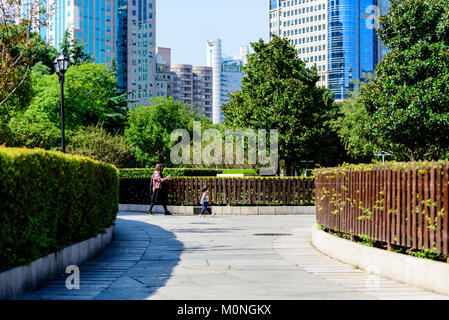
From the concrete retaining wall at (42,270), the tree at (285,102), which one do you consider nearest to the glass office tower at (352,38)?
the tree at (285,102)

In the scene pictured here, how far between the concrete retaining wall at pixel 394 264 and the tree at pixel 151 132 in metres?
57.5

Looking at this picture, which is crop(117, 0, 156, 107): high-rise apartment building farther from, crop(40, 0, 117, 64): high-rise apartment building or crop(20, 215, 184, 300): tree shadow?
crop(20, 215, 184, 300): tree shadow

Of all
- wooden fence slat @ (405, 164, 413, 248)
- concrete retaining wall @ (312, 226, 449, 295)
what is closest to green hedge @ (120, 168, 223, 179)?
concrete retaining wall @ (312, 226, 449, 295)

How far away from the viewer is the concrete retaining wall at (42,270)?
22.4 feet

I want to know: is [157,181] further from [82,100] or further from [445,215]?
[82,100]

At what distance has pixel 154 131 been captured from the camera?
6875 centimetres

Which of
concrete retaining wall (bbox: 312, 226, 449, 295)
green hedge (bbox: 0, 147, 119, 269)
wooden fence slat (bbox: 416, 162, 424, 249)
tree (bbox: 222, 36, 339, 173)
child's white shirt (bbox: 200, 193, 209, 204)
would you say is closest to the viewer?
green hedge (bbox: 0, 147, 119, 269)

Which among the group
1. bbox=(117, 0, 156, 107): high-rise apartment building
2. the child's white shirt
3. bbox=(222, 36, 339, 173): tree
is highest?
bbox=(117, 0, 156, 107): high-rise apartment building

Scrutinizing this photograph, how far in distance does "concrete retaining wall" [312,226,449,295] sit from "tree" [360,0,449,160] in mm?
24031

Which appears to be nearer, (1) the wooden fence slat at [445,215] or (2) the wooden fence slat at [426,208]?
(1) the wooden fence slat at [445,215]

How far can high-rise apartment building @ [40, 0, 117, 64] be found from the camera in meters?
172

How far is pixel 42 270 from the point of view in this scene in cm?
810

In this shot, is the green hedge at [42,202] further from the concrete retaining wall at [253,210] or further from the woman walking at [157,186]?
the concrete retaining wall at [253,210]
